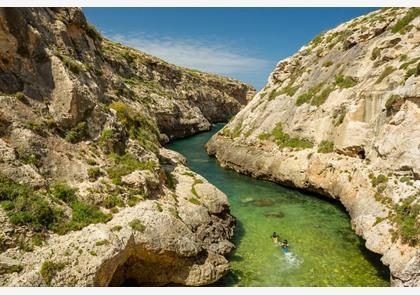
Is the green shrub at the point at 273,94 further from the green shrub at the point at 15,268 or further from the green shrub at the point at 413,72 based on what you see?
the green shrub at the point at 15,268

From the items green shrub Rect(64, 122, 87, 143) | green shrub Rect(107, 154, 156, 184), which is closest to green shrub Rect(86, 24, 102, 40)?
green shrub Rect(64, 122, 87, 143)

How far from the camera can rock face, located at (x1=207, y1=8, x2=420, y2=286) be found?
25766 mm

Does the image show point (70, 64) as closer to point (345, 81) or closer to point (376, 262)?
point (376, 262)

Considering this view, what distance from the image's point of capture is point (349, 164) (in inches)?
1407

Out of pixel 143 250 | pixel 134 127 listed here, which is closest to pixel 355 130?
pixel 134 127

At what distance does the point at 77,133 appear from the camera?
90.6 ft

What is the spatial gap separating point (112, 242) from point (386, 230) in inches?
677

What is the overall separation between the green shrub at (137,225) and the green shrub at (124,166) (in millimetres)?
4708

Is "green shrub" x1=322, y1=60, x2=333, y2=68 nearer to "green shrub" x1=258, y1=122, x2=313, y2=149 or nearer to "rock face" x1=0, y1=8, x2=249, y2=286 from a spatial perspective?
"green shrub" x1=258, y1=122, x2=313, y2=149

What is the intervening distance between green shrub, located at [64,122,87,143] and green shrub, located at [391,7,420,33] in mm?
36644

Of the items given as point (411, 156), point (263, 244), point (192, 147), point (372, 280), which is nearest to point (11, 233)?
point (263, 244)

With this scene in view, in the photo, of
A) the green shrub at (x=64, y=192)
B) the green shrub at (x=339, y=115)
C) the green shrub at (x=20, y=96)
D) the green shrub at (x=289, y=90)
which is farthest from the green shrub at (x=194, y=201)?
the green shrub at (x=289, y=90)

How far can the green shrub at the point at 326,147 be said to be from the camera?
129 feet

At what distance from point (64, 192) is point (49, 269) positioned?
21.3ft
